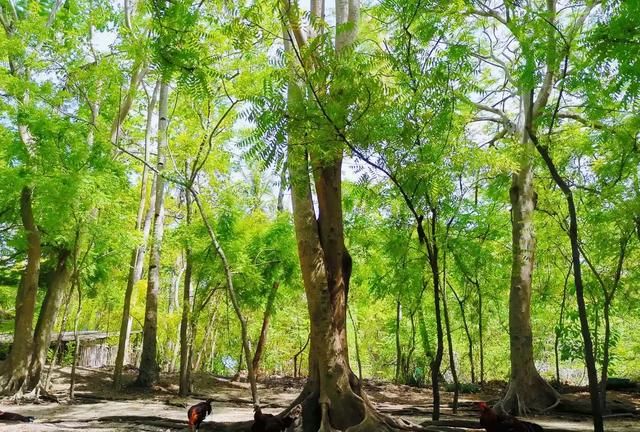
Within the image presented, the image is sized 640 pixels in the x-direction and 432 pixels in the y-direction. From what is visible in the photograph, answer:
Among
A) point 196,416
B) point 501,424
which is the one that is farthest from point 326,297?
point 501,424

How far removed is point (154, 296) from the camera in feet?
52.6

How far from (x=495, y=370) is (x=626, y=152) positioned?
22744 mm

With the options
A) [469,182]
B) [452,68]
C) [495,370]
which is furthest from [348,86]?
[495,370]

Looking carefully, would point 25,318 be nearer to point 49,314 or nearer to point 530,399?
point 49,314

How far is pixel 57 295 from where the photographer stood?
45.3 ft

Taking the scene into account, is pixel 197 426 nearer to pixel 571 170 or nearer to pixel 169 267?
pixel 571 170

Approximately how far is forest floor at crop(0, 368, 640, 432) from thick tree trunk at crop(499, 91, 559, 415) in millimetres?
556

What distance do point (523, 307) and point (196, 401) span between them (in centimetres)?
812

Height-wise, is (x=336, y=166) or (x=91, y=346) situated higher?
(x=336, y=166)

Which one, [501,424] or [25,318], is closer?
[501,424]

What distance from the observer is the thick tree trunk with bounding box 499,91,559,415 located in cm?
1116

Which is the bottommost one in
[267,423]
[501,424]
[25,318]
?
[267,423]

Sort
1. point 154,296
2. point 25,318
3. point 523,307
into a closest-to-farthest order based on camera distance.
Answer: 1. point 523,307
2. point 25,318
3. point 154,296

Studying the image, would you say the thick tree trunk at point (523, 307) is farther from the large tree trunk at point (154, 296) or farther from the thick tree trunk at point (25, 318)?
the thick tree trunk at point (25, 318)
